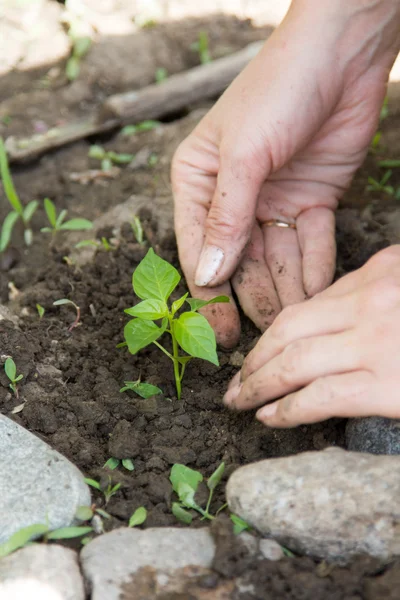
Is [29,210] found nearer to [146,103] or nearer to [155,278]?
[146,103]

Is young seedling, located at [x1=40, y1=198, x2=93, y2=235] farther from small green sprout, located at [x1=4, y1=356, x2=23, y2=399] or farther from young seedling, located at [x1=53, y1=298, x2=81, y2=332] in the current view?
small green sprout, located at [x1=4, y1=356, x2=23, y2=399]

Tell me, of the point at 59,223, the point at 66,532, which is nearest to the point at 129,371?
the point at 66,532

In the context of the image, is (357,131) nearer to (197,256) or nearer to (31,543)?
(197,256)

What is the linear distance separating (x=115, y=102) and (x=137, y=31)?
1.07 metres

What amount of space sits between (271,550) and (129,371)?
92 cm

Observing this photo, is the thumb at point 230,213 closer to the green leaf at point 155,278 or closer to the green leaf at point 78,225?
the green leaf at point 155,278

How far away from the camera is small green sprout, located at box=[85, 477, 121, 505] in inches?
77.2

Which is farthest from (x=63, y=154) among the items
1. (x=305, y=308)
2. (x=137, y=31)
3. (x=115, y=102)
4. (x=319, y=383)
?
(x=319, y=383)

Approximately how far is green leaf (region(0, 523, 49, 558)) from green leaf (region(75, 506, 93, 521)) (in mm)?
99

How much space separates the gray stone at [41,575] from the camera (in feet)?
5.40

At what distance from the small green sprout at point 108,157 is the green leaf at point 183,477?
2252mm

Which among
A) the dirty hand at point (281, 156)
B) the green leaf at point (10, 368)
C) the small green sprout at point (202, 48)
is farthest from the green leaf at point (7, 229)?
the small green sprout at point (202, 48)

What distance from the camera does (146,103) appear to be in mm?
4062

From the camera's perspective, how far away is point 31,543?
5.93 ft
